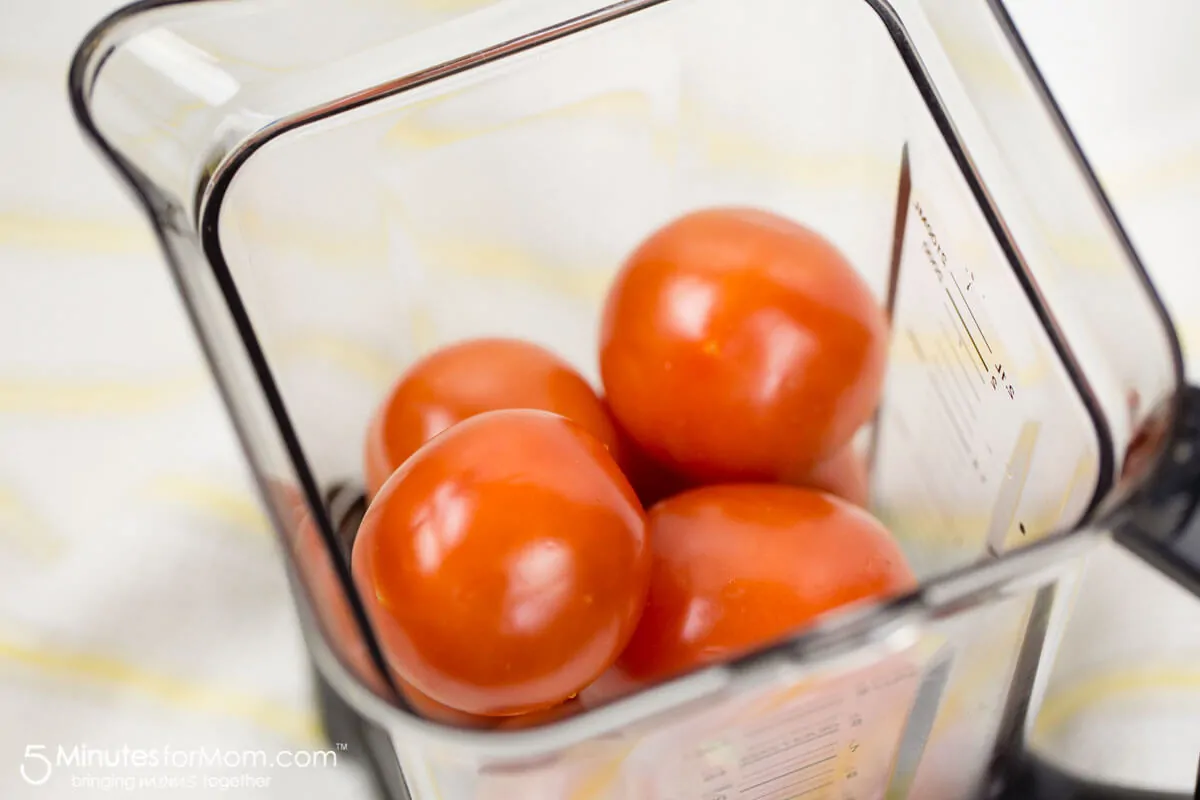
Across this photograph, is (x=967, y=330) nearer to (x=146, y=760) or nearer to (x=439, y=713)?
(x=439, y=713)

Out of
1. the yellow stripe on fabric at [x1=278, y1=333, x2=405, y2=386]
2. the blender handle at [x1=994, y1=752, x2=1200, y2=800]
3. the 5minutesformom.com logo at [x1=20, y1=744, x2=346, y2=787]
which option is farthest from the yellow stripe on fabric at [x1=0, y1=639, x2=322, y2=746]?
the blender handle at [x1=994, y1=752, x2=1200, y2=800]

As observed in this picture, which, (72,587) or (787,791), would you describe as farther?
(72,587)

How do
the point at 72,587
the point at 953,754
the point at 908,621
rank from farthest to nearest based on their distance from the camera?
the point at 72,587 → the point at 953,754 → the point at 908,621

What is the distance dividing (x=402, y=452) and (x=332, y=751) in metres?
0.13

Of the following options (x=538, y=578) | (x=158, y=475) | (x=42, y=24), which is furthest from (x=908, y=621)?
(x=42, y=24)

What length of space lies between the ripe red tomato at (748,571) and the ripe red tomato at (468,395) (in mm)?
58

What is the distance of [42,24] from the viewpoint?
1.91 ft

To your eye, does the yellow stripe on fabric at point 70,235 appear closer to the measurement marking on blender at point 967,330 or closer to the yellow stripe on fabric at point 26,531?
the yellow stripe on fabric at point 26,531

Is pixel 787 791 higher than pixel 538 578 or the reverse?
the reverse

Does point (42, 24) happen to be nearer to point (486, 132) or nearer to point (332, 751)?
point (486, 132)

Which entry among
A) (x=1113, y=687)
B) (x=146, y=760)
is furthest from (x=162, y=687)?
(x=1113, y=687)

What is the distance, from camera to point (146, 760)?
430 millimetres

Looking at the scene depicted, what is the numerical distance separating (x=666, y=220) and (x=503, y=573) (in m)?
0.24

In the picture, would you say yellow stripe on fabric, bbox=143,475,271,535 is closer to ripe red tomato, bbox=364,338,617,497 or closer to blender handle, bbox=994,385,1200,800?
ripe red tomato, bbox=364,338,617,497
